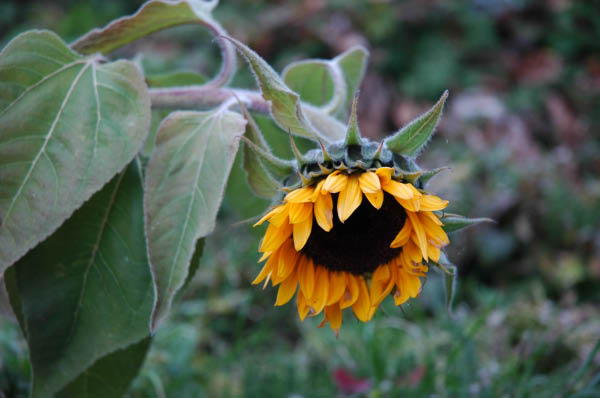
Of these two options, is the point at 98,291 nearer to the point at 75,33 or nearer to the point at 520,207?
the point at 520,207

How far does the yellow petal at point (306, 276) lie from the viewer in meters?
1.09

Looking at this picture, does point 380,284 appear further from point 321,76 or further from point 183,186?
point 321,76

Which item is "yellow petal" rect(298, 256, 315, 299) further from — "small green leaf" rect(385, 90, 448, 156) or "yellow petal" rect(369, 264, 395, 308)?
"small green leaf" rect(385, 90, 448, 156)

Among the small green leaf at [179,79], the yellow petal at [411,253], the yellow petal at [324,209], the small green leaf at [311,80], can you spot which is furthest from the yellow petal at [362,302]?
the small green leaf at [179,79]

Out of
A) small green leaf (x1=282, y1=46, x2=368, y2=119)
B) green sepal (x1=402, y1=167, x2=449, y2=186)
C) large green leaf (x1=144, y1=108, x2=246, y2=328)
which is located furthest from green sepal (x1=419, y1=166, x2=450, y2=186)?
small green leaf (x1=282, y1=46, x2=368, y2=119)

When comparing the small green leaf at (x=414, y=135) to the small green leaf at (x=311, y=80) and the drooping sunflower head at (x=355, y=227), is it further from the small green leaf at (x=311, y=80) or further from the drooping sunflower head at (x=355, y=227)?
the small green leaf at (x=311, y=80)

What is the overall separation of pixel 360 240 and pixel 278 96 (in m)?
0.29

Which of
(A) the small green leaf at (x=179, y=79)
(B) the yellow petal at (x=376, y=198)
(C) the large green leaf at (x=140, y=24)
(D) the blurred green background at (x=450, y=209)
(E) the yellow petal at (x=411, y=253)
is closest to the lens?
(B) the yellow petal at (x=376, y=198)

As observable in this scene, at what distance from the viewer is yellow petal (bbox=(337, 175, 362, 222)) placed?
93cm

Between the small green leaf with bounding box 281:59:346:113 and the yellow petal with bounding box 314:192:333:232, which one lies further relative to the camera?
the small green leaf with bounding box 281:59:346:113

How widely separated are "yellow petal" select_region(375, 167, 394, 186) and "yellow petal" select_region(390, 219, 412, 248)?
0.11 metres

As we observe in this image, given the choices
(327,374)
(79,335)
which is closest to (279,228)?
(79,335)

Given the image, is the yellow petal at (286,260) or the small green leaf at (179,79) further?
the small green leaf at (179,79)

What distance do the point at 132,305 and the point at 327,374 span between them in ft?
3.58
